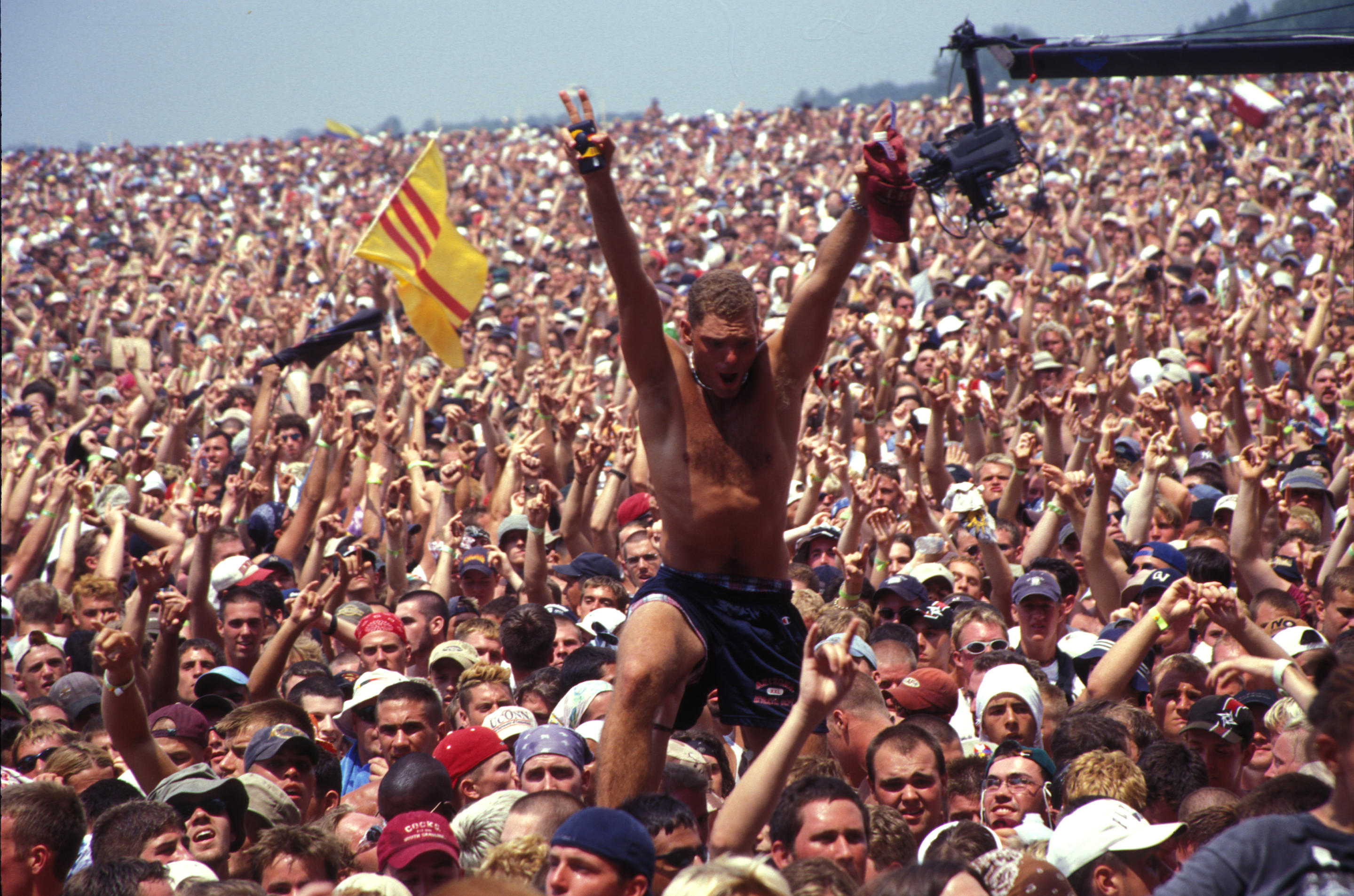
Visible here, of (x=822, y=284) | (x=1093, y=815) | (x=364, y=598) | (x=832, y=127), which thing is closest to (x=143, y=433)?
(x=364, y=598)

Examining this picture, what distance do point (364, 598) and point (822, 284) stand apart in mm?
4949

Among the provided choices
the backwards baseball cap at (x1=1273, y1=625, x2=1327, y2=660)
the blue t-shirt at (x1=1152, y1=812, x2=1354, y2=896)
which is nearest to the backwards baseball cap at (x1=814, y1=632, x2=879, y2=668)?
the backwards baseball cap at (x1=1273, y1=625, x2=1327, y2=660)

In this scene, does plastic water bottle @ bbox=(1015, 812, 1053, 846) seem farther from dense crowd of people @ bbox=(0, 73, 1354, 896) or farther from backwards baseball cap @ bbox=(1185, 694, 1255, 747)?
backwards baseball cap @ bbox=(1185, 694, 1255, 747)

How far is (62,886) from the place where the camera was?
446 cm

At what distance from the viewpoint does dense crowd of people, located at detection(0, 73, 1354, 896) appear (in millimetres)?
4199

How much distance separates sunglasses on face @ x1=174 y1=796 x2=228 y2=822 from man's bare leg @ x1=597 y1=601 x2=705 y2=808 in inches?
61.9

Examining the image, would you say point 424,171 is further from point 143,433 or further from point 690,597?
point 690,597

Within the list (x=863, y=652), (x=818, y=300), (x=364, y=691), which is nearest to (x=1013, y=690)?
(x=863, y=652)

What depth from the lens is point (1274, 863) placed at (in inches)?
97.0

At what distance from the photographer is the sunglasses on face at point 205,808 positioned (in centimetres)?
478

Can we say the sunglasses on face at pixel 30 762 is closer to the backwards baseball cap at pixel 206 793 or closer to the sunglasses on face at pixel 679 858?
the backwards baseball cap at pixel 206 793

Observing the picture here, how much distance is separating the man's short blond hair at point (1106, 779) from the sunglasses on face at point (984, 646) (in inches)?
71.1

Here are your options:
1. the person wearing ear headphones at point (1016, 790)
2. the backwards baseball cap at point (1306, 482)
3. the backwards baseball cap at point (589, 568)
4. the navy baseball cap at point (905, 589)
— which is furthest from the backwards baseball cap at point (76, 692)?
the backwards baseball cap at point (1306, 482)

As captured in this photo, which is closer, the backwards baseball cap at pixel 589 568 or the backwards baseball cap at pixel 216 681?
the backwards baseball cap at pixel 216 681
